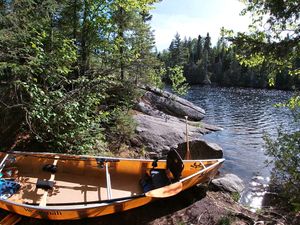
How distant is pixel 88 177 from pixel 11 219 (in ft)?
6.91

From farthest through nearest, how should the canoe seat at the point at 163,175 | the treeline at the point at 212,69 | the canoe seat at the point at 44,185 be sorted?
the treeline at the point at 212,69
the canoe seat at the point at 163,175
the canoe seat at the point at 44,185

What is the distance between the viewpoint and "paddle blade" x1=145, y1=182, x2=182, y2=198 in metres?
5.19

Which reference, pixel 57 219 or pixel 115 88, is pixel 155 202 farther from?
pixel 115 88

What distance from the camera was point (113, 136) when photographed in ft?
30.9

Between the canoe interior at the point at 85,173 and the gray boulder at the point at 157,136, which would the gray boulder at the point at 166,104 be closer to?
the gray boulder at the point at 157,136

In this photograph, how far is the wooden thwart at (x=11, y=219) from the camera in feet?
15.8

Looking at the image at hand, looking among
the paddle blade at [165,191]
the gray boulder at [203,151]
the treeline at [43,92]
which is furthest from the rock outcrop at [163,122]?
the paddle blade at [165,191]

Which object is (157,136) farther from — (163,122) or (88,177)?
(88,177)

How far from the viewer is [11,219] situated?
491 cm

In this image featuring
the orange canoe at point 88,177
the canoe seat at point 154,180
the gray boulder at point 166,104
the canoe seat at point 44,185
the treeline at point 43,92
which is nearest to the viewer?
the canoe seat at point 44,185

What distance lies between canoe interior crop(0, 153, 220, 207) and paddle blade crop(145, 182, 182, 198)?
1.16 m

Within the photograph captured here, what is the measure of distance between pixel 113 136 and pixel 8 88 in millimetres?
3796

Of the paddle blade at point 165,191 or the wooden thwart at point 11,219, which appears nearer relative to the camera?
the wooden thwart at point 11,219

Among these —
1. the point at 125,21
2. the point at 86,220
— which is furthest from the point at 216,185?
the point at 125,21
